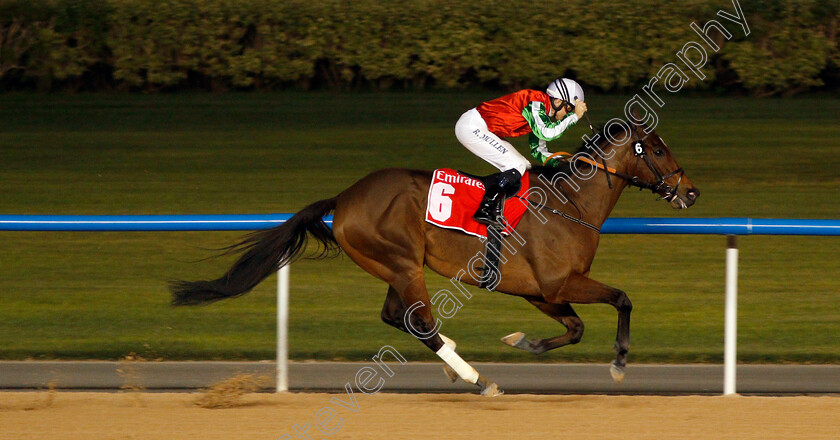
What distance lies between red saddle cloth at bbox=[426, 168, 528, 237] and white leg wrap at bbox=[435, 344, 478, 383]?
2.01ft

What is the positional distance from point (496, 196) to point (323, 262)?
450 cm

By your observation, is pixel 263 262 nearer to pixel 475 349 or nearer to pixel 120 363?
pixel 120 363

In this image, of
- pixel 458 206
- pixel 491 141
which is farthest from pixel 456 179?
pixel 491 141

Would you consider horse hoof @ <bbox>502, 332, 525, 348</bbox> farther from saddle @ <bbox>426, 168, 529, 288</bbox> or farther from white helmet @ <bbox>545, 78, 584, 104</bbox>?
white helmet @ <bbox>545, 78, 584, 104</bbox>

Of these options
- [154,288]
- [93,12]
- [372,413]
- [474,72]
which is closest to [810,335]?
[372,413]

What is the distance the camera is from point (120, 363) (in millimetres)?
6387

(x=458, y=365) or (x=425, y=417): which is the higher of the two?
(x=458, y=365)

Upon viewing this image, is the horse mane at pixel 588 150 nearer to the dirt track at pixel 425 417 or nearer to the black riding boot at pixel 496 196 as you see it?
the black riding boot at pixel 496 196

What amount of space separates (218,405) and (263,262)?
0.79 m

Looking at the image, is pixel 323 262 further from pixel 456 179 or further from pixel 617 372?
pixel 617 372

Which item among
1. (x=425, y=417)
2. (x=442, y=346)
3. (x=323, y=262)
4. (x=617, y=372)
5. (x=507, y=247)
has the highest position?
(x=507, y=247)

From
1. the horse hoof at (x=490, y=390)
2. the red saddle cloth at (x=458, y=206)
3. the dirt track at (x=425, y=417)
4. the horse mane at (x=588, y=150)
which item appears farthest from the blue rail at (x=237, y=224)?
the horse hoof at (x=490, y=390)

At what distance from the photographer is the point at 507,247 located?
5.59m

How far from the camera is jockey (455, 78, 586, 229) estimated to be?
5.60 meters
